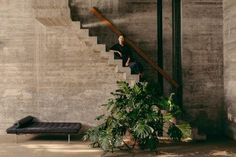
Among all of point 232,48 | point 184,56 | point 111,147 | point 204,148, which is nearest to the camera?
point 111,147

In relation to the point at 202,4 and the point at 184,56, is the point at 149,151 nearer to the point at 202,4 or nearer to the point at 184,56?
the point at 184,56

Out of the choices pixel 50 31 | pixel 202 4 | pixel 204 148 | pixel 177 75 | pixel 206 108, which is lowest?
pixel 204 148

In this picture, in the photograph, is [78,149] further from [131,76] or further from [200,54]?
[200,54]

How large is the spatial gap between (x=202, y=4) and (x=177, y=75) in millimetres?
2563

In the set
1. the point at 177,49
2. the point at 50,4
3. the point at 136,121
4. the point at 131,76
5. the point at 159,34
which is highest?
the point at 50,4

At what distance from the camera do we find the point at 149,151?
30.8ft

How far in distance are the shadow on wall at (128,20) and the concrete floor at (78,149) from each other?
2985mm

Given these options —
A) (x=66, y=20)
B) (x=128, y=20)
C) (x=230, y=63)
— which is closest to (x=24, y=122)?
(x=66, y=20)

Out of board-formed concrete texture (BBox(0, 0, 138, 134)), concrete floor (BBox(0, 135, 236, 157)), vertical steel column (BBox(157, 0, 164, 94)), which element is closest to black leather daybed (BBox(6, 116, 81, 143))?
concrete floor (BBox(0, 135, 236, 157))

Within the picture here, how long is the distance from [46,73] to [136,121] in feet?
13.9

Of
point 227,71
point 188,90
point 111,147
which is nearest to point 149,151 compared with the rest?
point 111,147

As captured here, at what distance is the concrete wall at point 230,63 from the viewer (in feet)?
35.9

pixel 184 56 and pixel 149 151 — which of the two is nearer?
pixel 149 151

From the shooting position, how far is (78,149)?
9805mm
